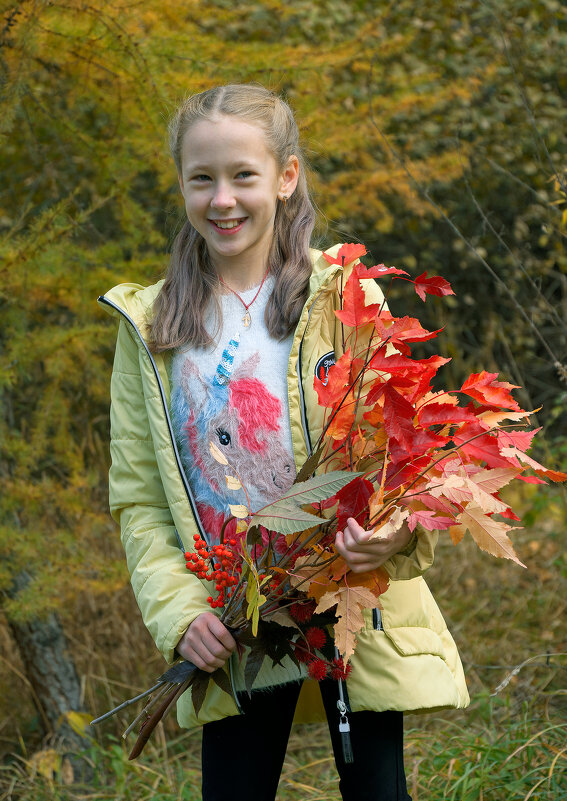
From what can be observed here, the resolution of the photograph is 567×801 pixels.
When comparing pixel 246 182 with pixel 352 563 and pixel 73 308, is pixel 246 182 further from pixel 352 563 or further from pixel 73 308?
pixel 73 308

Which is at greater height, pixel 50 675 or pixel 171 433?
pixel 171 433

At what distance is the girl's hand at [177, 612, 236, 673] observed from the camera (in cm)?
166

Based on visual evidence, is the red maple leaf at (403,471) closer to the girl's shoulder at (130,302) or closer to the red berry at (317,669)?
the red berry at (317,669)

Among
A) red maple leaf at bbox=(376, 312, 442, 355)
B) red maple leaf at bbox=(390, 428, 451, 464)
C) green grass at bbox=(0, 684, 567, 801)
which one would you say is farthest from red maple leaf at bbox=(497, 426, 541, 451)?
green grass at bbox=(0, 684, 567, 801)

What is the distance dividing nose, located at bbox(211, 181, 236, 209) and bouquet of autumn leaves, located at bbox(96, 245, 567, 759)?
0.28 m

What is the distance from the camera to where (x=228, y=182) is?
1.84 metres

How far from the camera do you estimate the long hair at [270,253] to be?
1888 mm

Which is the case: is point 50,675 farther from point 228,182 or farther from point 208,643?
point 228,182

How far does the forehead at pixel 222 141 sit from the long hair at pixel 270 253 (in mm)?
20

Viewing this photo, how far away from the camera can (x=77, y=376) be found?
329 cm

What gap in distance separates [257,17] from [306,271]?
12.9 ft

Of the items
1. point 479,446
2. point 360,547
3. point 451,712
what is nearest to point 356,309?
point 479,446

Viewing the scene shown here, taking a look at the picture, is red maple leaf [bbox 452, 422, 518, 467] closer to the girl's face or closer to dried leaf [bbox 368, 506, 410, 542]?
dried leaf [bbox 368, 506, 410, 542]

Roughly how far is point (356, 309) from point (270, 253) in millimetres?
404
